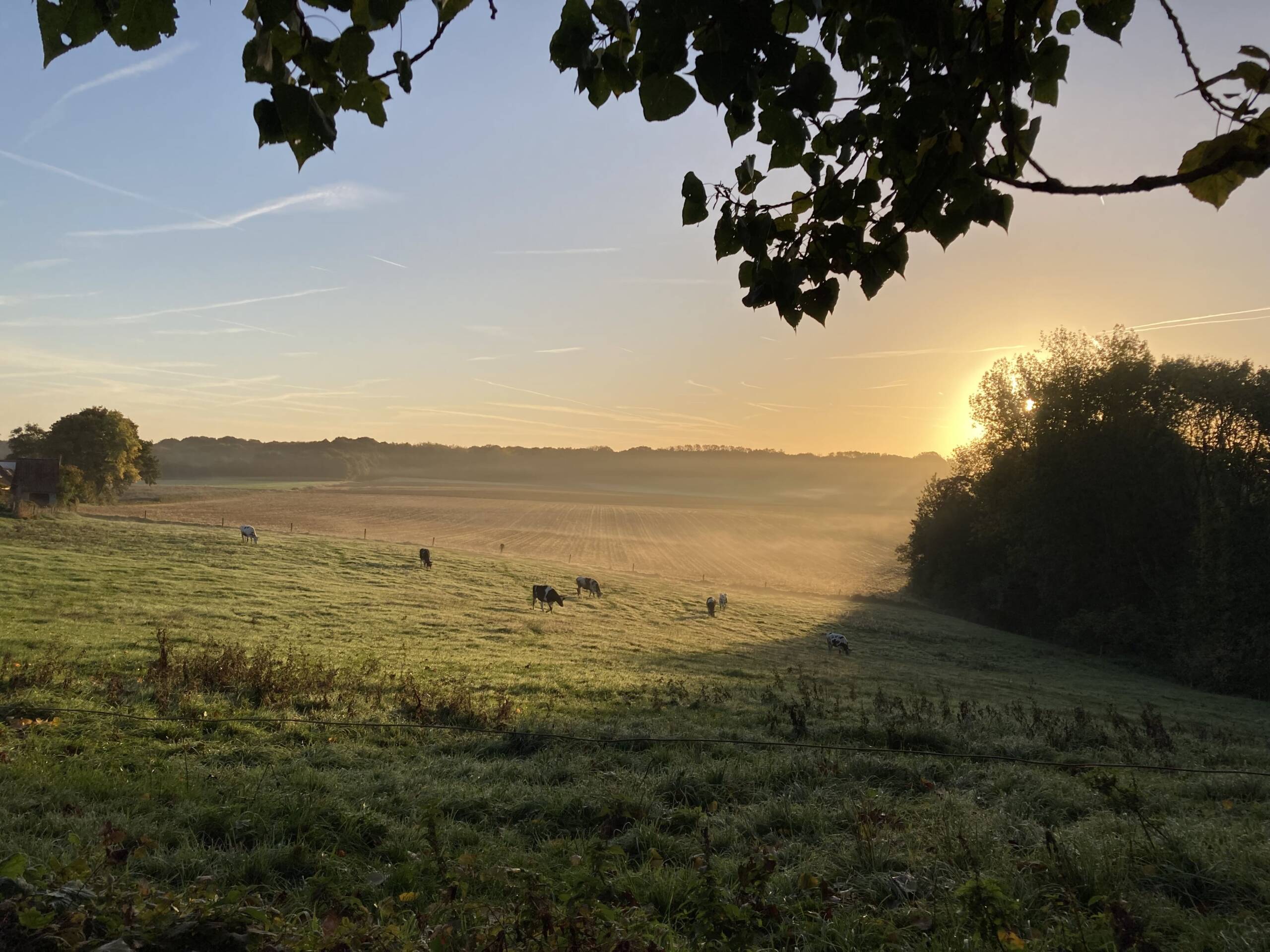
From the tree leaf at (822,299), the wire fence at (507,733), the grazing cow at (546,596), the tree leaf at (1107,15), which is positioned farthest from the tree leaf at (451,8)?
the grazing cow at (546,596)

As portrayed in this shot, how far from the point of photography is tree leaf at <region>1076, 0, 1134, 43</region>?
2.42m

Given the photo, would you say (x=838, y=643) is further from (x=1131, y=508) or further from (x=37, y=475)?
(x=37, y=475)

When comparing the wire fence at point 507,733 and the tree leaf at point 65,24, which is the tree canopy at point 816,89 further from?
the wire fence at point 507,733

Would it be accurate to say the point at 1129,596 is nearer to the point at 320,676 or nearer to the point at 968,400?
the point at 968,400

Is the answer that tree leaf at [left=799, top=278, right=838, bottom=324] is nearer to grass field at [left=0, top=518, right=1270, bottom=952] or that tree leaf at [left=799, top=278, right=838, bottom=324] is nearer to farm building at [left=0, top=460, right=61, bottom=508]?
grass field at [left=0, top=518, right=1270, bottom=952]

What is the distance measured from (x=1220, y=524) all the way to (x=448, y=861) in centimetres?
3786

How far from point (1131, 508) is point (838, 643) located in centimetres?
2058

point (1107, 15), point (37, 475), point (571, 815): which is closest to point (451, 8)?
point (1107, 15)

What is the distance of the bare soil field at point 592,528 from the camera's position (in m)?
55.3

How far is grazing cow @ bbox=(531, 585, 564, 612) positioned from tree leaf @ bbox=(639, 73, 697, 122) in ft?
92.0

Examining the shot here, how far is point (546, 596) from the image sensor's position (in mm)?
29844

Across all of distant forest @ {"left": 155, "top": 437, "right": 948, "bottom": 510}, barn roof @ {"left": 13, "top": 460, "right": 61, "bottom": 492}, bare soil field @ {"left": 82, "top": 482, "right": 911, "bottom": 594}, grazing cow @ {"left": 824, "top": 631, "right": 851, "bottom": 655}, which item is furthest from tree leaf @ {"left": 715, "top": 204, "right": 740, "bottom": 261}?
distant forest @ {"left": 155, "top": 437, "right": 948, "bottom": 510}

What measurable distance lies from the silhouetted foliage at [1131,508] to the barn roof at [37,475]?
2339 inches

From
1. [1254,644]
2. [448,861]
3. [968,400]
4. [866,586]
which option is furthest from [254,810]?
[866,586]
